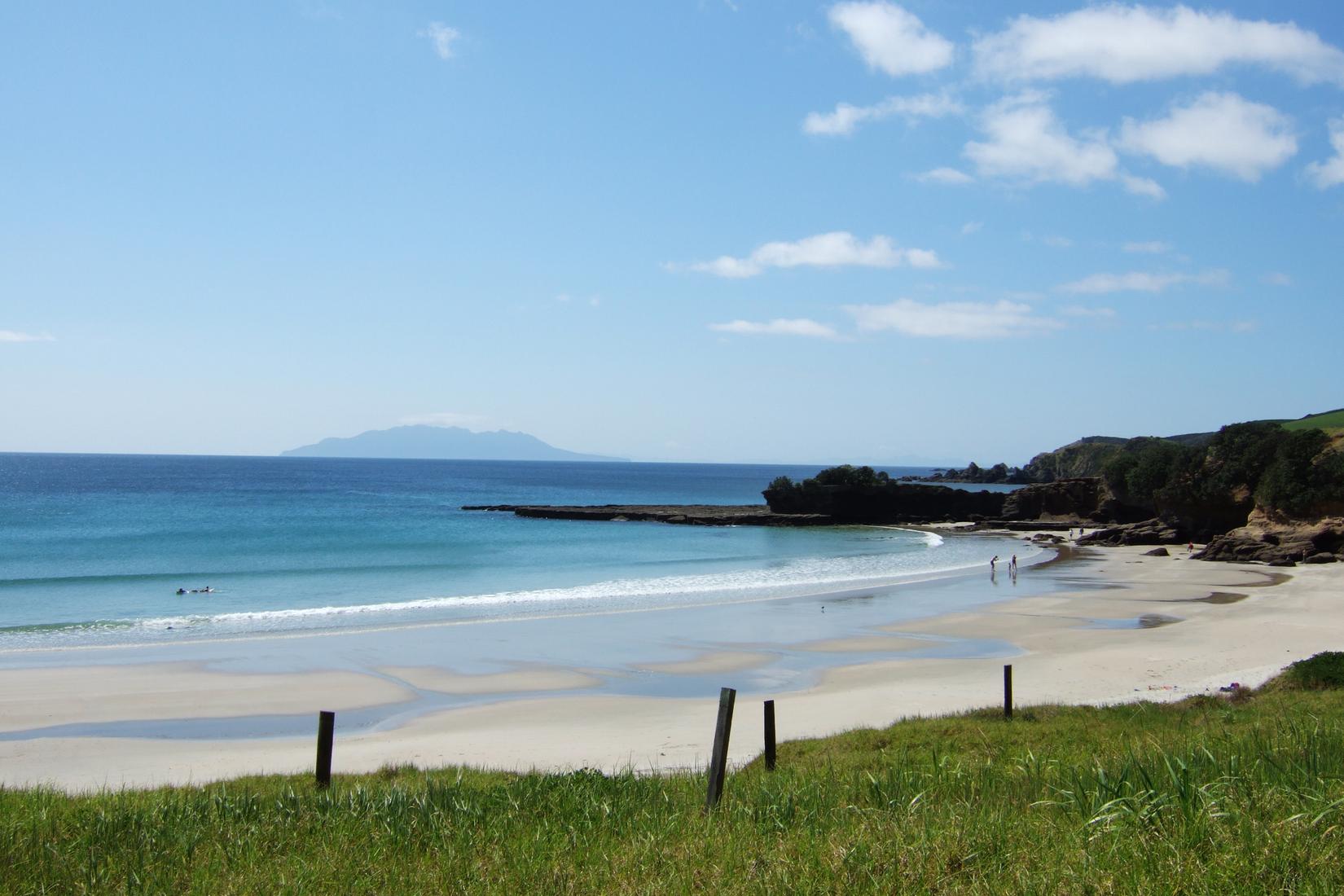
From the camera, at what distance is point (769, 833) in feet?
21.9

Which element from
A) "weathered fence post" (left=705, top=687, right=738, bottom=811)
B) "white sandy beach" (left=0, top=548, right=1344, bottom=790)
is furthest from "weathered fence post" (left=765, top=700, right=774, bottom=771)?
"weathered fence post" (left=705, top=687, right=738, bottom=811)

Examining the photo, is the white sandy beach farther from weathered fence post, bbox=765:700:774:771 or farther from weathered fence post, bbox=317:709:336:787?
weathered fence post, bbox=317:709:336:787

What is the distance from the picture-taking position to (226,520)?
73.3 m

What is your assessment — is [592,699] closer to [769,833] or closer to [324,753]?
[324,753]

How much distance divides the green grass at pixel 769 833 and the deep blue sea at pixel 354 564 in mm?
24040

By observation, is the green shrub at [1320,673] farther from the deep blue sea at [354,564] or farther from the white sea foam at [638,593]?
the white sea foam at [638,593]

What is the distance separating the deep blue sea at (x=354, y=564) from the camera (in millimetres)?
33250

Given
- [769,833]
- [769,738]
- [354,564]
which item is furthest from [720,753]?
[354,564]

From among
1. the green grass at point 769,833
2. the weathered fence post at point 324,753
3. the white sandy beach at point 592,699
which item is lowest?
the white sandy beach at point 592,699

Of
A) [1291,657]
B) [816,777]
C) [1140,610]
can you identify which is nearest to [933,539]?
[1140,610]

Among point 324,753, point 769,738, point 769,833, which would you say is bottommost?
point 769,738

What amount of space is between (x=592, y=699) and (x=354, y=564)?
3094 cm

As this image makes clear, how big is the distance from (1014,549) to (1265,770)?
5783 cm

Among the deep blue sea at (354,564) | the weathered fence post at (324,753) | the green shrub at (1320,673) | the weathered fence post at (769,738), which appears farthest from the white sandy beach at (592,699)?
the deep blue sea at (354,564)
